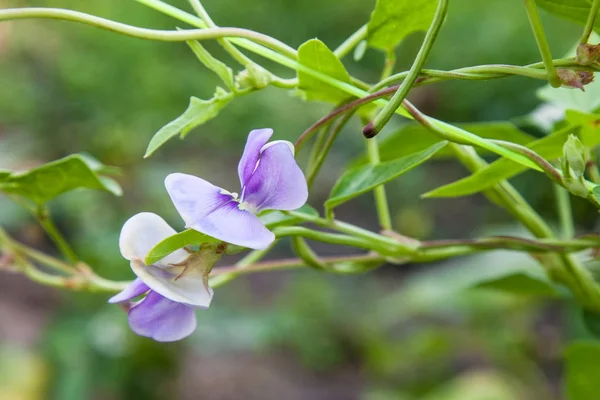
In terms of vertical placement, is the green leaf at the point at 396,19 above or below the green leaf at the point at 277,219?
above

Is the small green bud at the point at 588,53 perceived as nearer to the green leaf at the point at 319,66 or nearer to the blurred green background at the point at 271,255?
the green leaf at the point at 319,66

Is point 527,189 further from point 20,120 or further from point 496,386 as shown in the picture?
point 20,120

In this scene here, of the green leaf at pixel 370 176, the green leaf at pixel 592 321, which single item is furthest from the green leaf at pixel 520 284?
the green leaf at pixel 370 176

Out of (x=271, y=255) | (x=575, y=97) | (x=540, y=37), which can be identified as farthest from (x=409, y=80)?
(x=271, y=255)

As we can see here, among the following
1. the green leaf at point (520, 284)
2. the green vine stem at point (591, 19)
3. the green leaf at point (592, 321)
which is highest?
the green vine stem at point (591, 19)

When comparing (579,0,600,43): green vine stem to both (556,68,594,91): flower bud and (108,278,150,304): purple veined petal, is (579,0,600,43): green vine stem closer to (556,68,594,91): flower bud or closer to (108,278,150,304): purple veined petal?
(556,68,594,91): flower bud

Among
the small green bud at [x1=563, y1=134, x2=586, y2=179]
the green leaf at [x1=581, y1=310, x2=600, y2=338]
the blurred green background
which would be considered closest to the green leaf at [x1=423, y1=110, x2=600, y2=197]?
the small green bud at [x1=563, y1=134, x2=586, y2=179]

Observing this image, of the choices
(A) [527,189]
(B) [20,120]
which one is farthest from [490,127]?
(B) [20,120]
